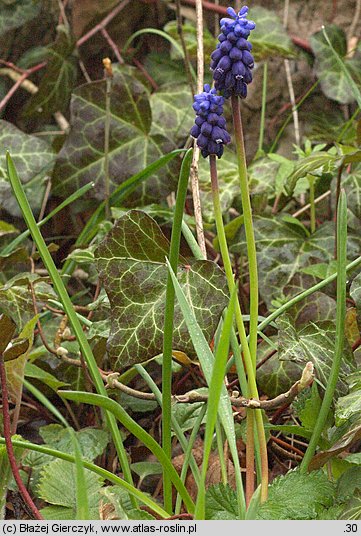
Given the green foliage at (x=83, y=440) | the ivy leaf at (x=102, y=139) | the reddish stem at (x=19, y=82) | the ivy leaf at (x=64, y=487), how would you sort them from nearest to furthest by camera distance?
the ivy leaf at (x=64, y=487) → the green foliage at (x=83, y=440) → the ivy leaf at (x=102, y=139) → the reddish stem at (x=19, y=82)

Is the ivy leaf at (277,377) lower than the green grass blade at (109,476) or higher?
lower

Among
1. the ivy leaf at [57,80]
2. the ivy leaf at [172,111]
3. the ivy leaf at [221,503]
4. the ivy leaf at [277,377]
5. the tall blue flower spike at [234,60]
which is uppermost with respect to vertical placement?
the tall blue flower spike at [234,60]

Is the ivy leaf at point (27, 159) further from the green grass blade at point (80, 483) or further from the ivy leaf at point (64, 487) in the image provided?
the green grass blade at point (80, 483)

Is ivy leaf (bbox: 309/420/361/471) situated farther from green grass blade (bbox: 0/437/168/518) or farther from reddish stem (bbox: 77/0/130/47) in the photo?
reddish stem (bbox: 77/0/130/47)

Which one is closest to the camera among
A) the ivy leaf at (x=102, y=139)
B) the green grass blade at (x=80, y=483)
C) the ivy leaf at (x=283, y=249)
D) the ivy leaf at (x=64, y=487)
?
the green grass blade at (x=80, y=483)

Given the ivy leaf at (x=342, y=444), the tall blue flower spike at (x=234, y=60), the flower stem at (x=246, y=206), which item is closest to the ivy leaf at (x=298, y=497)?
the ivy leaf at (x=342, y=444)

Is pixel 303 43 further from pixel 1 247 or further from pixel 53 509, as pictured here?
pixel 53 509

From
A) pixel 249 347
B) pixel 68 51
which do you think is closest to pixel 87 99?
pixel 68 51
